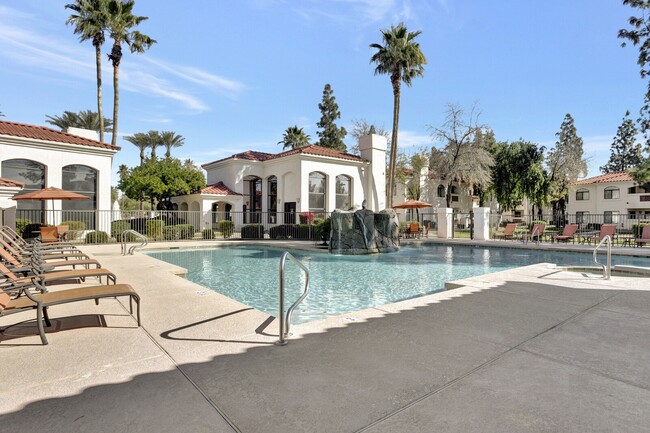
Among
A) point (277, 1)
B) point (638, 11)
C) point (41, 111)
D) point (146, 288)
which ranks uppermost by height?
point (638, 11)

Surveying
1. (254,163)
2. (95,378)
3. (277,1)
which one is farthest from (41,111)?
(95,378)

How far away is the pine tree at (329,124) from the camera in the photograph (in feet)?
154

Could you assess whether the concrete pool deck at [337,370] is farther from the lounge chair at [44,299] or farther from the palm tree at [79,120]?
the palm tree at [79,120]

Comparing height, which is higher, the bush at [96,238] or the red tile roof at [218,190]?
the red tile roof at [218,190]

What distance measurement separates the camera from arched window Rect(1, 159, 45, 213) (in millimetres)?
17531

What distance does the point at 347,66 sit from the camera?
83.2ft

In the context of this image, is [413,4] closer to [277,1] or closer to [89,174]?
[277,1]

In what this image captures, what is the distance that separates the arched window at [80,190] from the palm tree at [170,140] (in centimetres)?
2253

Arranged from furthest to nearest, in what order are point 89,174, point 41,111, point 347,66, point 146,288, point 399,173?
point 399,173 → point 41,111 → point 347,66 → point 89,174 → point 146,288

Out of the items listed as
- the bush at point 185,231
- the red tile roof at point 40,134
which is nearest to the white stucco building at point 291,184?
the bush at point 185,231

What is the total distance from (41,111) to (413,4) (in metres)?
35.0

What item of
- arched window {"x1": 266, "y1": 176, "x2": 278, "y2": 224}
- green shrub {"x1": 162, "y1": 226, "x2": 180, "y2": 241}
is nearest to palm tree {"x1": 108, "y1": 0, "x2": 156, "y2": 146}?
green shrub {"x1": 162, "y1": 226, "x2": 180, "y2": 241}

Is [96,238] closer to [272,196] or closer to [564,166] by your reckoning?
[272,196]

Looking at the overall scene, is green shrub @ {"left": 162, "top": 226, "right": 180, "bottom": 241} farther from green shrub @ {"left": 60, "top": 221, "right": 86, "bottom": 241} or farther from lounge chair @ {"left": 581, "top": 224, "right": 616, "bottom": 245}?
→ lounge chair @ {"left": 581, "top": 224, "right": 616, "bottom": 245}
